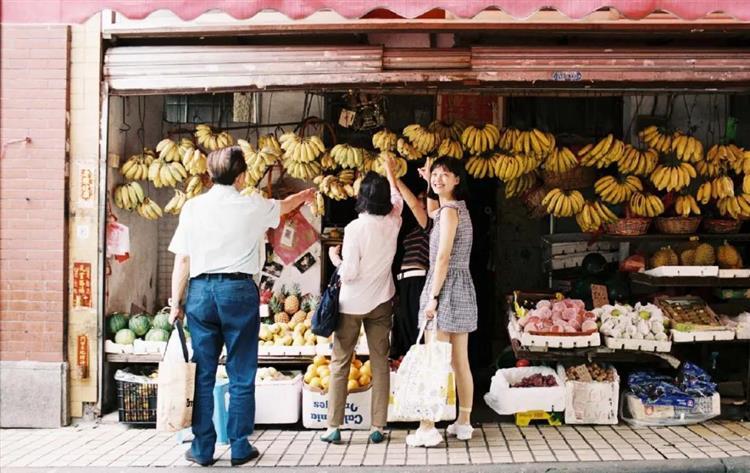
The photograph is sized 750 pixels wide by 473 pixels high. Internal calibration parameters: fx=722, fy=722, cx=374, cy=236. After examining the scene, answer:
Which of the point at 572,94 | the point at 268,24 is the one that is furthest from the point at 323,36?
the point at 572,94

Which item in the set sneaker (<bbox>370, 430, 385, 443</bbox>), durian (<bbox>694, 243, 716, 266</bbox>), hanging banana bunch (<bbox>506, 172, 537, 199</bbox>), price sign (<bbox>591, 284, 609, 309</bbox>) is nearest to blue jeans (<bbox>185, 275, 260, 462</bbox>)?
sneaker (<bbox>370, 430, 385, 443</bbox>)

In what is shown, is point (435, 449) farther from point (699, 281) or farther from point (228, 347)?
point (699, 281)

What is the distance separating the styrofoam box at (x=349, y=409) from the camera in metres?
6.73

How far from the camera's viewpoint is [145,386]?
684 cm

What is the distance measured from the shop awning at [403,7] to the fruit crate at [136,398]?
3436 millimetres

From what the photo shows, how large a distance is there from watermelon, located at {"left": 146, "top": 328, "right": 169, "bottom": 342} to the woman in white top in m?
2.03

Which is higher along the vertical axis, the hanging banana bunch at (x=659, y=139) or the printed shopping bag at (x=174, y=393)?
the hanging banana bunch at (x=659, y=139)

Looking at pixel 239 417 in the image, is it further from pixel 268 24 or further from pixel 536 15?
pixel 536 15

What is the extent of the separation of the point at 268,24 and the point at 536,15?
2481 mm

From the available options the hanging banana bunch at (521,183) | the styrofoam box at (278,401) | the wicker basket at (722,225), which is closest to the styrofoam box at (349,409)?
the styrofoam box at (278,401)

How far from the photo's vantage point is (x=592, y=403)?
6895mm

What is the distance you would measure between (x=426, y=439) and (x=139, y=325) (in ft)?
10.2

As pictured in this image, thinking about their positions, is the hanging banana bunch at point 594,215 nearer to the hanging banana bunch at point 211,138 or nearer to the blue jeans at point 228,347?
the blue jeans at point 228,347

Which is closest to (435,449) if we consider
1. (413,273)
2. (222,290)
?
(413,273)
